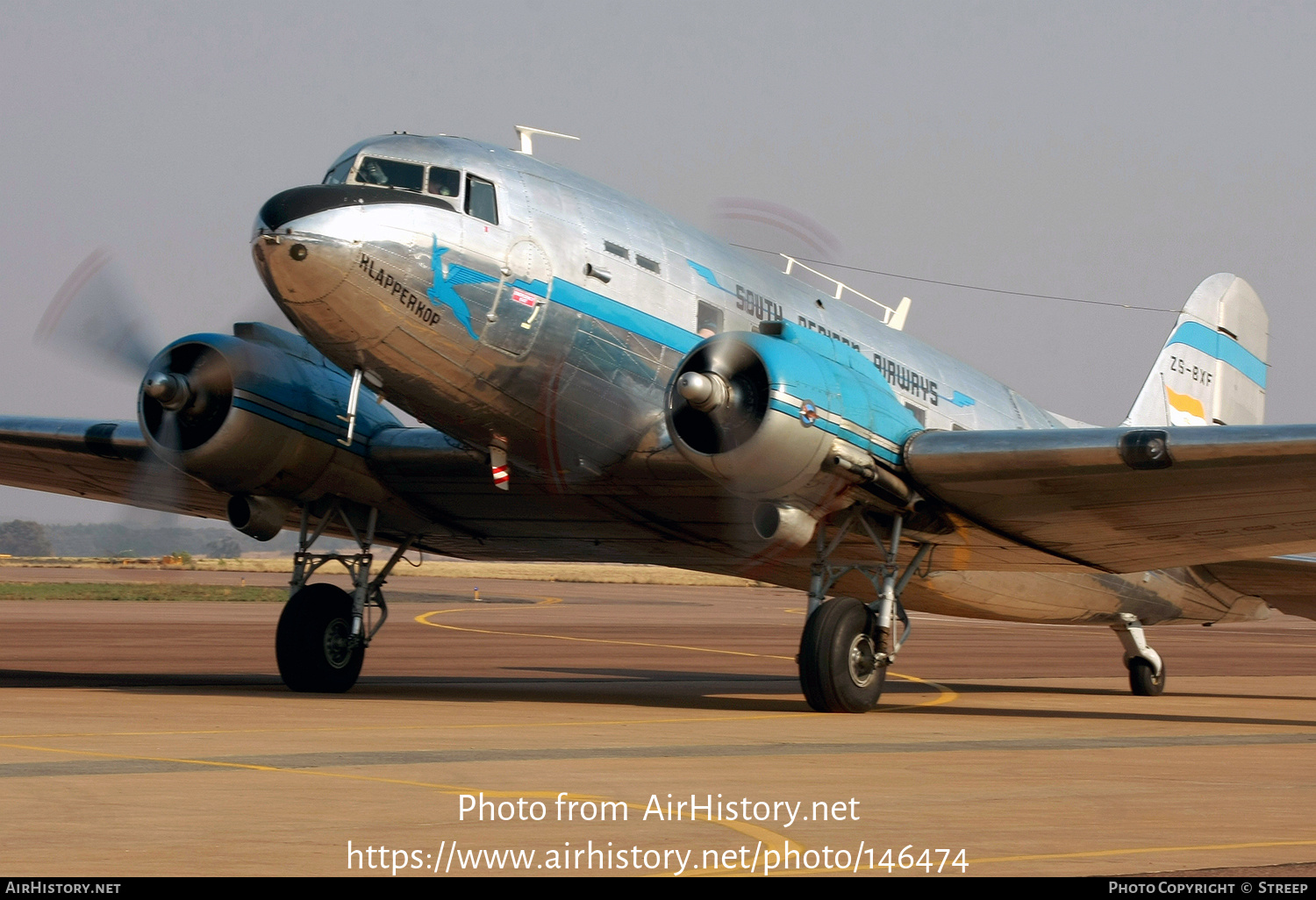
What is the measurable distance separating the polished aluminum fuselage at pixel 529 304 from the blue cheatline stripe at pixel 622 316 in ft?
0.05

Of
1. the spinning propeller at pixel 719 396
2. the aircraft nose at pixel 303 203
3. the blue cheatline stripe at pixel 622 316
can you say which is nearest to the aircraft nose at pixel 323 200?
the aircraft nose at pixel 303 203

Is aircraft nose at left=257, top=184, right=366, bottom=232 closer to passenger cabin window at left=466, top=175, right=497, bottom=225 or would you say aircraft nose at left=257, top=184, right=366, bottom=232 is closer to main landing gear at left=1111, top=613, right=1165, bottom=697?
passenger cabin window at left=466, top=175, right=497, bottom=225

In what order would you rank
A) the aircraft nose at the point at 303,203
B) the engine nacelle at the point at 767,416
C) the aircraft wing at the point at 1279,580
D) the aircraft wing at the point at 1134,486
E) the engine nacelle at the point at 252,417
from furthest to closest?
the aircraft wing at the point at 1279,580, the engine nacelle at the point at 252,417, the aircraft wing at the point at 1134,486, the engine nacelle at the point at 767,416, the aircraft nose at the point at 303,203

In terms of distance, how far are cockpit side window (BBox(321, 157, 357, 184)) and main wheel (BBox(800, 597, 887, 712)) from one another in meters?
6.35

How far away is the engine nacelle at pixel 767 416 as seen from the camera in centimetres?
1413

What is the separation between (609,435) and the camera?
50.8ft

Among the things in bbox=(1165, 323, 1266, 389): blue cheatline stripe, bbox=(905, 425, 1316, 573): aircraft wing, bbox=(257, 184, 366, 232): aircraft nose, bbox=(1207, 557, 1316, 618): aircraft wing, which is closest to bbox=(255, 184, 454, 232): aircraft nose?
bbox=(257, 184, 366, 232): aircraft nose

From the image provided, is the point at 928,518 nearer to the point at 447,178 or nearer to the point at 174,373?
the point at 447,178

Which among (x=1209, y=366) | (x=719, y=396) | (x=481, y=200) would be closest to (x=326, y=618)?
(x=481, y=200)

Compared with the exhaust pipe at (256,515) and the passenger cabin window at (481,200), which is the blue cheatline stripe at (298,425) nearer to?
the exhaust pipe at (256,515)

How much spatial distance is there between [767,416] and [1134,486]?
397 centimetres

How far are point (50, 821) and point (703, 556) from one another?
458 inches

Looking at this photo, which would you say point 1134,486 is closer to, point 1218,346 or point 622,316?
point 622,316

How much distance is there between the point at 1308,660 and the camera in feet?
114
